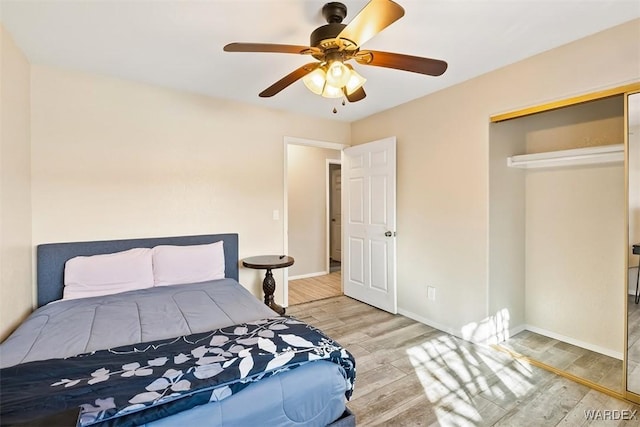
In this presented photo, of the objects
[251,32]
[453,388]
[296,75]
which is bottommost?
[453,388]

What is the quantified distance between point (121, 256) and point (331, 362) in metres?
2.18

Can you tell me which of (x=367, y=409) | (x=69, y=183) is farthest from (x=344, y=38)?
(x=69, y=183)

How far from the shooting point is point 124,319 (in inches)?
75.7

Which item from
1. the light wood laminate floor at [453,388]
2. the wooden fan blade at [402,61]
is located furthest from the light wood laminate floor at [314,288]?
the wooden fan blade at [402,61]

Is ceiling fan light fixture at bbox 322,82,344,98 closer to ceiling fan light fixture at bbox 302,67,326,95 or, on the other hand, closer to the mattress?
ceiling fan light fixture at bbox 302,67,326,95

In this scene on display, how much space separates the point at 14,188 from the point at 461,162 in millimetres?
3647

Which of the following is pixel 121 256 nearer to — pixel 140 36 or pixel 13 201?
pixel 13 201

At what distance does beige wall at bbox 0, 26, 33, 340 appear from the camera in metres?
1.94

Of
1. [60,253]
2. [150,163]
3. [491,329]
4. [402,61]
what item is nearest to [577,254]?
[491,329]

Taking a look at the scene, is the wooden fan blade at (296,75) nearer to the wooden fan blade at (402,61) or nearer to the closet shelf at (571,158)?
the wooden fan blade at (402,61)

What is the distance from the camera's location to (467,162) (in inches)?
112

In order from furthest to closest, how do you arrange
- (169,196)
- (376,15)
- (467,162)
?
(169,196) < (467,162) < (376,15)

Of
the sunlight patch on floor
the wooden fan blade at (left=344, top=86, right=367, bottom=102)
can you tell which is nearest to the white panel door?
the sunlight patch on floor

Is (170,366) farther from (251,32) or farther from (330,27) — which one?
(251,32)
